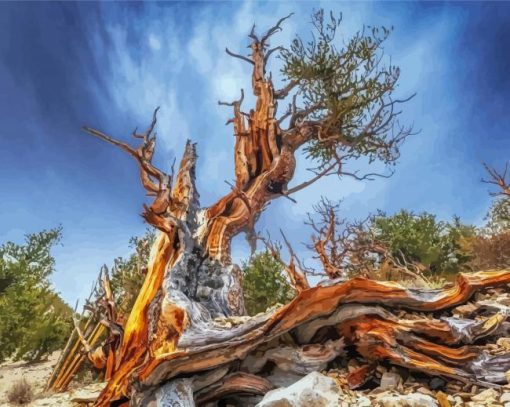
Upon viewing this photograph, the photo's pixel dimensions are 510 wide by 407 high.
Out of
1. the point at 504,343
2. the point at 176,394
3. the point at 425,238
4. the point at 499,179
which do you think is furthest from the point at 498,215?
the point at 176,394

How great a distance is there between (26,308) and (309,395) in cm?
1118

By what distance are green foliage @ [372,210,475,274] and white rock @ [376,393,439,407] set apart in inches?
474

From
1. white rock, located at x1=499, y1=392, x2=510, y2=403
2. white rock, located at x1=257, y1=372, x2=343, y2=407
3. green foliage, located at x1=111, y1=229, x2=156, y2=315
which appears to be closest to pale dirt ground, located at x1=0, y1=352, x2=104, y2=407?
green foliage, located at x1=111, y1=229, x2=156, y2=315

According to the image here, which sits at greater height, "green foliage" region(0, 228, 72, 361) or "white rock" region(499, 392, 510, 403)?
"green foliage" region(0, 228, 72, 361)

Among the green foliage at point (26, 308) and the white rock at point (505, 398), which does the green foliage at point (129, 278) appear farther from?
the white rock at point (505, 398)

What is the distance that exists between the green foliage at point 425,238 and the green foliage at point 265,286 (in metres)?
3.96

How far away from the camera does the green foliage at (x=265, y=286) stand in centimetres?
1150

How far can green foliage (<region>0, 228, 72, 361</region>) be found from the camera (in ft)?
34.1

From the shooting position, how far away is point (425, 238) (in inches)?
603

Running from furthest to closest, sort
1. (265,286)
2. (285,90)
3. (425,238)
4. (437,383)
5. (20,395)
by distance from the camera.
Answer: (425,238) → (265,286) → (285,90) → (20,395) → (437,383)

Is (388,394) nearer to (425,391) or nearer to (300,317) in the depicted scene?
(425,391)

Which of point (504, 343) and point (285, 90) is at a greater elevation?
point (285, 90)

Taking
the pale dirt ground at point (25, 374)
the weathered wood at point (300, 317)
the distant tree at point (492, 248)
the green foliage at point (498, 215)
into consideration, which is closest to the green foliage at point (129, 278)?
the pale dirt ground at point (25, 374)

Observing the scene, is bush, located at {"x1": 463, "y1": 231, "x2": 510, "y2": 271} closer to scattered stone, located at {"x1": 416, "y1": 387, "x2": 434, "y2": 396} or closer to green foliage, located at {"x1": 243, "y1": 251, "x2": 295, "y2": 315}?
green foliage, located at {"x1": 243, "y1": 251, "x2": 295, "y2": 315}
